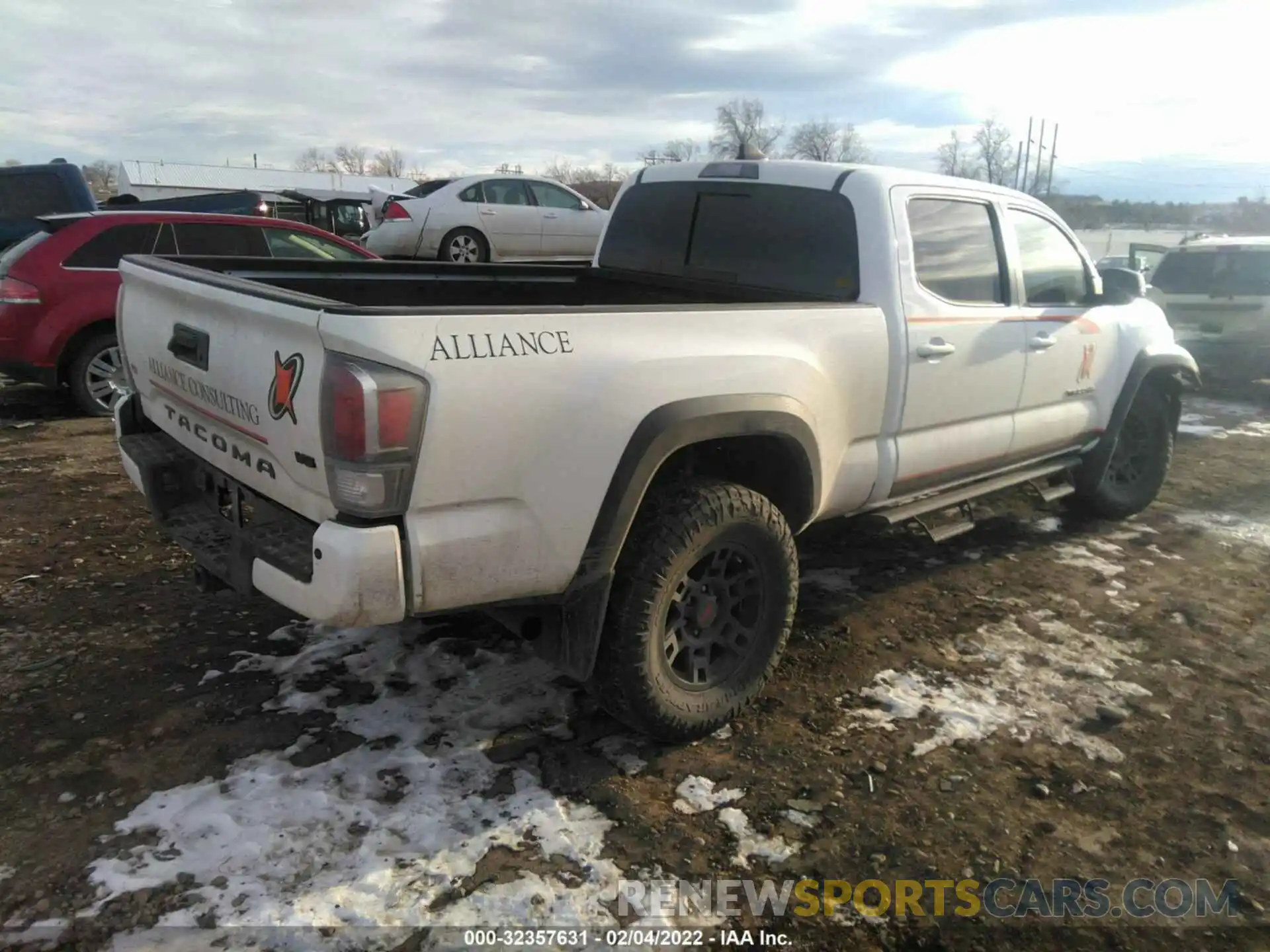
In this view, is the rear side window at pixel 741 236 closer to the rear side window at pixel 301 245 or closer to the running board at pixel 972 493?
the running board at pixel 972 493

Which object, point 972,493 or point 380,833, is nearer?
point 380,833

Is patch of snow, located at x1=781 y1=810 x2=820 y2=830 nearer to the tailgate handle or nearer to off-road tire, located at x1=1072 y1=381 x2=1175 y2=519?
the tailgate handle

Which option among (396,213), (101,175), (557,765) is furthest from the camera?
(101,175)

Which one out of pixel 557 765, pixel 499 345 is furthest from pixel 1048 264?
pixel 557 765

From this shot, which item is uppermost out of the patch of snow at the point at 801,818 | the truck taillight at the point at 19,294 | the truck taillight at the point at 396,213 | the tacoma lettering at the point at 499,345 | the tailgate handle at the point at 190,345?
the truck taillight at the point at 396,213

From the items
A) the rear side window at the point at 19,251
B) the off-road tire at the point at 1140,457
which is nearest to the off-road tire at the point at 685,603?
the off-road tire at the point at 1140,457

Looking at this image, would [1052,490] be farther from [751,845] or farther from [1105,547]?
[751,845]

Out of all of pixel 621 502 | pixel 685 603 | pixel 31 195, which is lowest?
pixel 685 603

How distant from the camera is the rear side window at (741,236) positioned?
3.88 meters

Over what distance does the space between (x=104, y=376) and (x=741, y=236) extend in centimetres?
562

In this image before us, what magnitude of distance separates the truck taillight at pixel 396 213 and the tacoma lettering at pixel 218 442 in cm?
1133

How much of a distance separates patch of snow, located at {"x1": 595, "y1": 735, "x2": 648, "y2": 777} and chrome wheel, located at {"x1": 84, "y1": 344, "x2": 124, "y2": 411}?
5.84m

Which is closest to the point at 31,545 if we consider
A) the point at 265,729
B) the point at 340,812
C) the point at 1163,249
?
the point at 265,729

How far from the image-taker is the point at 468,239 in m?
14.5
